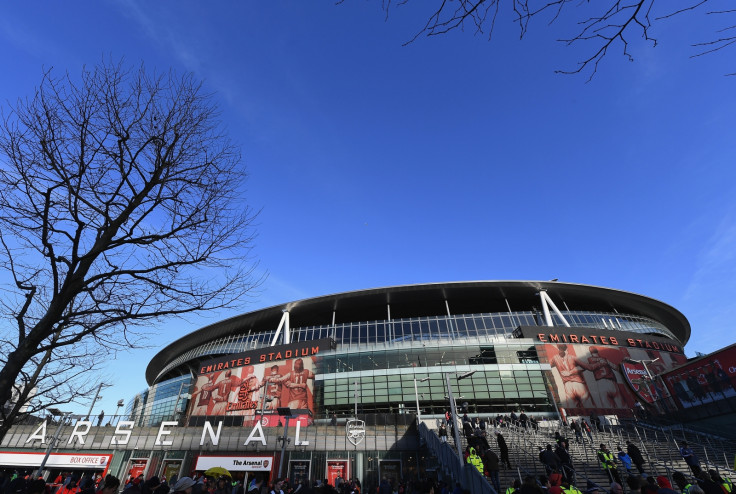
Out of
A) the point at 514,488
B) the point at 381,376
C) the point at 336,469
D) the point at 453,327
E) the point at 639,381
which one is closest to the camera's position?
the point at 514,488

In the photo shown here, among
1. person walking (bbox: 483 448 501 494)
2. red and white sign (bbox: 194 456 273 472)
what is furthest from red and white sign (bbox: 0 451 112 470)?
person walking (bbox: 483 448 501 494)

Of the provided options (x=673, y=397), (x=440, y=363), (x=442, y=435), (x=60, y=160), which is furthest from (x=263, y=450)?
(x=673, y=397)

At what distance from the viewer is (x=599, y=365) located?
35844mm

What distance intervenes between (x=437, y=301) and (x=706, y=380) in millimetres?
A: 28391

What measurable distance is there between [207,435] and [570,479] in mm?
25103

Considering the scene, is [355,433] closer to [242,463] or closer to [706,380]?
[242,463]

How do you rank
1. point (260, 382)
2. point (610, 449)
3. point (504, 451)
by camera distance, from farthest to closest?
point (260, 382), point (610, 449), point (504, 451)

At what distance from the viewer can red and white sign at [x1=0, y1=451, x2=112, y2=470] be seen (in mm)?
27141

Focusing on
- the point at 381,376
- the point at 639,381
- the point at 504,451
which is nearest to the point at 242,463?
the point at 381,376

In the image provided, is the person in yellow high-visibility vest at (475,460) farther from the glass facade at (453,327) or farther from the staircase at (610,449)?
the glass facade at (453,327)

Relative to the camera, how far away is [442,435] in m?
21.2

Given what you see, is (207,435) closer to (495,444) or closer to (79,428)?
(79,428)

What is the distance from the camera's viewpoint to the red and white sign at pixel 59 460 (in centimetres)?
2714

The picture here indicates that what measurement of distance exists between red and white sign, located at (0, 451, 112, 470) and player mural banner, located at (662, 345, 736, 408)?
1684 inches
